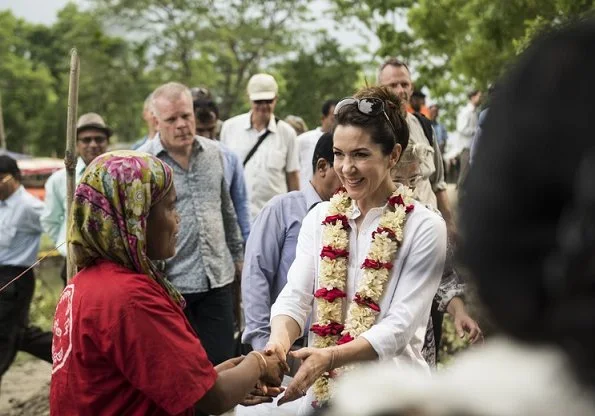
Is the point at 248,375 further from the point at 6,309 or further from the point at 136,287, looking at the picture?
the point at 6,309

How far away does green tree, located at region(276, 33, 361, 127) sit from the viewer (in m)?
40.9

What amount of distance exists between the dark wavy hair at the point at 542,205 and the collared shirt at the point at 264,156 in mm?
6819

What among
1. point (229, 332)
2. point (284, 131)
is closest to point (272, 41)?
point (284, 131)

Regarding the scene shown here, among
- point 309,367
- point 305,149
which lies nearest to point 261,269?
point 309,367

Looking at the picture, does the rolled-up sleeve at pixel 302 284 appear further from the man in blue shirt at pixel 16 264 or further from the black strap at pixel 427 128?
the man in blue shirt at pixel 16 264

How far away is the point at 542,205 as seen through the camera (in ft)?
3.92

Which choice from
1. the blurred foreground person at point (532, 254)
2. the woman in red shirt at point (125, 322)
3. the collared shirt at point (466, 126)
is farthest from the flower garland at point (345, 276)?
the collared shirt at point (466, 126)

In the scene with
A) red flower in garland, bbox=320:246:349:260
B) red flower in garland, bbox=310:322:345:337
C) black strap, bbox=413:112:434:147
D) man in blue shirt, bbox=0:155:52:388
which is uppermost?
black strap, bbox=413:112:434:147

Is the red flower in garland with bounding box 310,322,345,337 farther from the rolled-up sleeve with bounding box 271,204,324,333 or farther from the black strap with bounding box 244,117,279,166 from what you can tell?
the black strap with bounding box 244,117,279,166

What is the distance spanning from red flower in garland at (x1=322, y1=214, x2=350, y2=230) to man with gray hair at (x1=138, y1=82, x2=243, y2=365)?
88.0 inches

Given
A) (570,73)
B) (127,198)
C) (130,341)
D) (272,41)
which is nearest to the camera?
(570,73)

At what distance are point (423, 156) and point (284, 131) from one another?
9.39 feet

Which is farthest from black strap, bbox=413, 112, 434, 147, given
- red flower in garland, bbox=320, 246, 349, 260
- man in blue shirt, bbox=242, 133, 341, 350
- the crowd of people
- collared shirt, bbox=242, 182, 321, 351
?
red flower in garland, bbox=320, 246, 349, 260

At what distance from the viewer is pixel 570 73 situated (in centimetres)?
121
